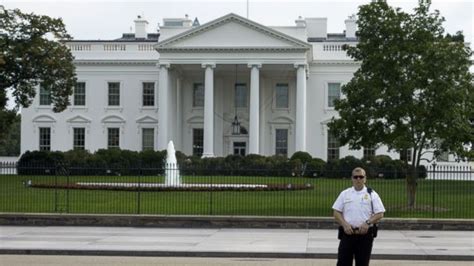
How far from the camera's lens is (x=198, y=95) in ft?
226

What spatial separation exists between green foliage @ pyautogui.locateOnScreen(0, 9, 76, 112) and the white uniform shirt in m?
35.8

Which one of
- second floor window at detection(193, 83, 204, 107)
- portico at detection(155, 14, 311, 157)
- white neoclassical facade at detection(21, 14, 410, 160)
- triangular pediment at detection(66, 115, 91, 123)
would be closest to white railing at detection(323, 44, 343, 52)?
white neoclassical facade at detection(21, 14, 410, 160)

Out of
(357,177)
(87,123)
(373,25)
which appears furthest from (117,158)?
(357,177)

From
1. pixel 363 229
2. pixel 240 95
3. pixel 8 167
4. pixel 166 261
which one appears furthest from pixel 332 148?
pixel 363 229

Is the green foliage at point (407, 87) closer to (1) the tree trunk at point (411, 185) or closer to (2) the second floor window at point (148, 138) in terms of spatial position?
(1) the tree trunk at point (411, 185)

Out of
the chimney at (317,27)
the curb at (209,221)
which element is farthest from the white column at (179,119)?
the curb at (209,221)

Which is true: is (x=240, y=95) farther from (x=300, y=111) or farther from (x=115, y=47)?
(x=115, y=47)

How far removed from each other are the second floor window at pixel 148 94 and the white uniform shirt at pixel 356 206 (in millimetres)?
58553

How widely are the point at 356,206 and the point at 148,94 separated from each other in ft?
194

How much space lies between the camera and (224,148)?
68250 mm

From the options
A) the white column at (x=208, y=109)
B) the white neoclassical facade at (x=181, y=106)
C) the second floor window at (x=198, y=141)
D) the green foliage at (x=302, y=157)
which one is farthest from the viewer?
the second floor window at (x=198, y=141)

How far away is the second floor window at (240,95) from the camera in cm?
6800

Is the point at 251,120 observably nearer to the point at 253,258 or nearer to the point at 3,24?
the point at 3,24

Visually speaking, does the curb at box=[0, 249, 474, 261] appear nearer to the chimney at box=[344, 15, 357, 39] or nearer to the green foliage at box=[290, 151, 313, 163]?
the green foliage at box=[290, 151, 313, 163]
